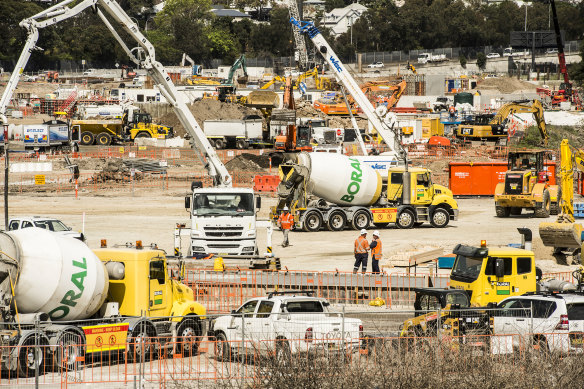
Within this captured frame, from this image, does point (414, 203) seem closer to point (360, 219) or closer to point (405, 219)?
point (405, 219)

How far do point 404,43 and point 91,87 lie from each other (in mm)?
60384

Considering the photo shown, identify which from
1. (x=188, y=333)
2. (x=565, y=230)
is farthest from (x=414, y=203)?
(x=188, y=333)

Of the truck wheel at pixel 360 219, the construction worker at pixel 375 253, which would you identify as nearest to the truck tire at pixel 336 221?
the truck wheel at pixel 360 219

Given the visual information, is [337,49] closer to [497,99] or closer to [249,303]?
[497,99]

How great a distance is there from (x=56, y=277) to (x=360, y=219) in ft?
74.6

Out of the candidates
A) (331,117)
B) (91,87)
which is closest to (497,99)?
(331,117)

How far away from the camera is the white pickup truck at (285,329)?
15617mm

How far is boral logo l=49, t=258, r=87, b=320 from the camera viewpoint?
55.3ft

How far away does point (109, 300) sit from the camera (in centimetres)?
1844

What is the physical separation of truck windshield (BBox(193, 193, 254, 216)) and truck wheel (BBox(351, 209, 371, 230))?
9.82m

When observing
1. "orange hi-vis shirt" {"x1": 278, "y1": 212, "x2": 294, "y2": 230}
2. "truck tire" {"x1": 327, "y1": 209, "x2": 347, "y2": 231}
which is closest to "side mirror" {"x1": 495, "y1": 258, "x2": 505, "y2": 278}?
"orange hi-vis shirt" {"x1": 278, "y1": 212, "x2": 294, "y2": 230}

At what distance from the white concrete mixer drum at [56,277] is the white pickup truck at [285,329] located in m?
2.40

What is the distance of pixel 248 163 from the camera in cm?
5769

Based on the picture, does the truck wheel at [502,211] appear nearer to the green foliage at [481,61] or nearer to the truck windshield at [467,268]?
the truck windshield at [467,268]
